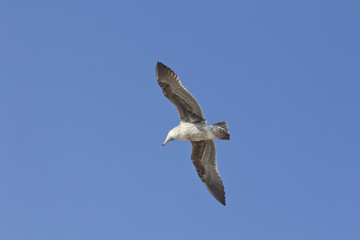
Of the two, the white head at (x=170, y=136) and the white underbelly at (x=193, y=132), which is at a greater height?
the white head at (x=170, y=136)

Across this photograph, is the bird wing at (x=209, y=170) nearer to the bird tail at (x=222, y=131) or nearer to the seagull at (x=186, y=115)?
the seagull at (x=186, y=115)

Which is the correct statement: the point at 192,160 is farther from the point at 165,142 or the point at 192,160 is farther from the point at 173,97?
the point at 173,97

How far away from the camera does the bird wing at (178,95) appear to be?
14.6 meters

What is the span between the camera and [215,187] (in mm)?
16484

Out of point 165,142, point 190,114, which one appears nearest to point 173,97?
point 190,114

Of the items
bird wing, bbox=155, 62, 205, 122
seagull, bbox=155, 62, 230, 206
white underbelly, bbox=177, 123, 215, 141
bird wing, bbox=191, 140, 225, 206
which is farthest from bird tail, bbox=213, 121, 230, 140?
bird wing, bbox=191, 140, 225, 206

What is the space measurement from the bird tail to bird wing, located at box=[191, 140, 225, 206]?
175cm

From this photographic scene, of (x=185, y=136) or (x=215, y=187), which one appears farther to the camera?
(x=215, y=187)

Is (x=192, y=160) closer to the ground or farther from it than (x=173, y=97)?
closer to the ground

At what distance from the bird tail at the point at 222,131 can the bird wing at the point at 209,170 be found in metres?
1.75

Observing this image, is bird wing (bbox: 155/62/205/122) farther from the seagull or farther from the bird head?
the bird head

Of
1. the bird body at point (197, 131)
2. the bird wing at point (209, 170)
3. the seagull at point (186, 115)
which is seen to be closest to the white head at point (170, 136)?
the seagull at point (186, 115)

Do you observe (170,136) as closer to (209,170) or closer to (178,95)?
(178,95)

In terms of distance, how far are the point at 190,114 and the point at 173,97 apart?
2.55ft
